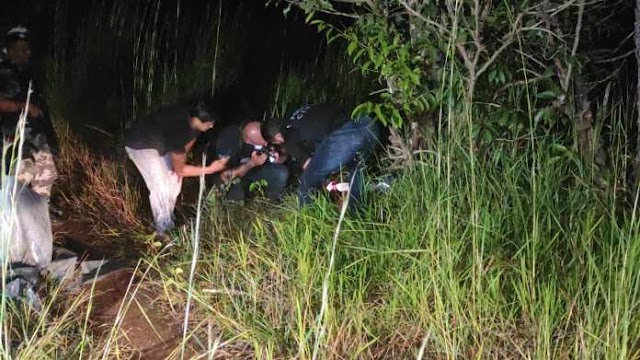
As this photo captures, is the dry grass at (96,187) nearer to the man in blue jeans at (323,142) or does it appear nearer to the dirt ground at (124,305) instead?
the dirt ground at (124,305)

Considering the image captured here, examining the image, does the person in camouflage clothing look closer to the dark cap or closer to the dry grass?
the dry grass

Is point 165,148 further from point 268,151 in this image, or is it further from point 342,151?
point 342,151

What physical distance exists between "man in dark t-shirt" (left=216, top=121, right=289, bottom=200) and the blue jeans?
0.37 meters

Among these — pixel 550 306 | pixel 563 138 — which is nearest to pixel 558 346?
pixel 550 306

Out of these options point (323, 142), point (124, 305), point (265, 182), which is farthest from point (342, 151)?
point (124, 305)

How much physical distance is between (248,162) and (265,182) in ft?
1.51

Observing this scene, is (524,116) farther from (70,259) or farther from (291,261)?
(70,259)

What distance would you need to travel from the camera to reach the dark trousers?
5.38 m

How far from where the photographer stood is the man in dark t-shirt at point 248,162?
5496mm

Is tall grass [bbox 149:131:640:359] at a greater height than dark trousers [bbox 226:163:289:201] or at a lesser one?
greater

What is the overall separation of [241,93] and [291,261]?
3.90 metres

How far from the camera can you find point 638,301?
2898 millimetres

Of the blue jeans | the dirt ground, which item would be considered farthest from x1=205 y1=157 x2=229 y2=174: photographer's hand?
the dirt ground

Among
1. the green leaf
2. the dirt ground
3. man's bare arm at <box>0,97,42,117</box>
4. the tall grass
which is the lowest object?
the dirt ground
